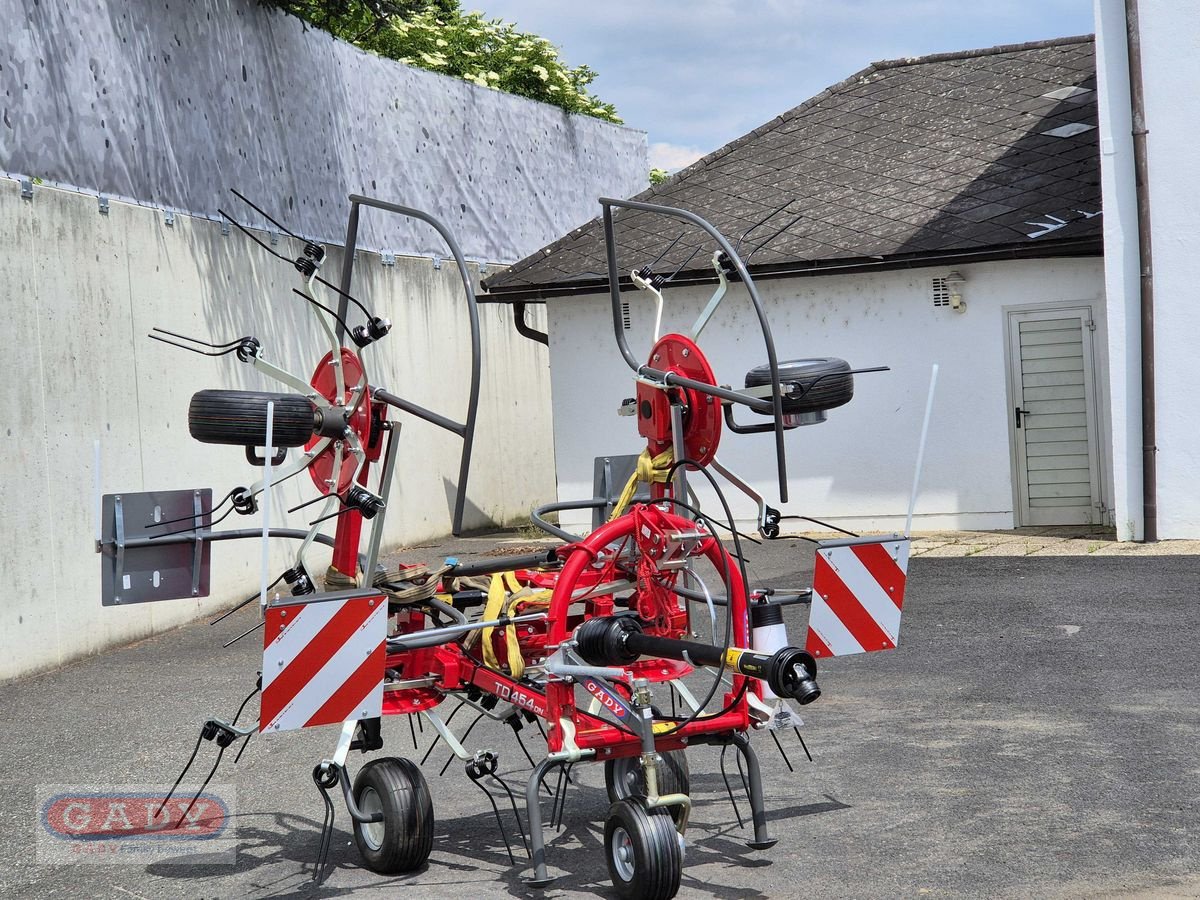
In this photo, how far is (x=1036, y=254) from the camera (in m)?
13.1

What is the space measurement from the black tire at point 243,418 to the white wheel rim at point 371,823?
129 centimetres

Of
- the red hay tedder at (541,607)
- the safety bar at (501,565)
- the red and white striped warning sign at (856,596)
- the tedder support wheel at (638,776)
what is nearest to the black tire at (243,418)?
the red hay tedder at (541,607)

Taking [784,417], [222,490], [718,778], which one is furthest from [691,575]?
[222,490]

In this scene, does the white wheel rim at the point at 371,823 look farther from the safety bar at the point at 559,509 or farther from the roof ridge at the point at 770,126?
the roof ridge at the point at 770,126

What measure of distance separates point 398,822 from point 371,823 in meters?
0.17

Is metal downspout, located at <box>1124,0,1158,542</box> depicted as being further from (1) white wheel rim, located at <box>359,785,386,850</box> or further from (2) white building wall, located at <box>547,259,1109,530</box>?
(1) white wheel rim, located at <box>359,785,386,850</box>

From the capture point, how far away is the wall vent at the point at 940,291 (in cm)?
1374

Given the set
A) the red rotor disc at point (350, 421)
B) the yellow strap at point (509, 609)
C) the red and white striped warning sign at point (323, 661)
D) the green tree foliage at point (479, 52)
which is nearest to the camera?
the red and white striped warning sign at point (323, 661)

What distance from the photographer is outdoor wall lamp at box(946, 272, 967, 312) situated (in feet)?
44.7

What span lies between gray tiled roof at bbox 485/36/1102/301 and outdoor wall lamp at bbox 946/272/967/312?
29 centimetres

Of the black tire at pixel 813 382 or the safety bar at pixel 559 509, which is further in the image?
the safety bar at pixel 559 509

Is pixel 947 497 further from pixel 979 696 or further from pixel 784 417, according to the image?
pixel 784 417

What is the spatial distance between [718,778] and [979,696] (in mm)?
1806

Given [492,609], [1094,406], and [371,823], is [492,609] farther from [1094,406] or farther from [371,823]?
[1094,406]
